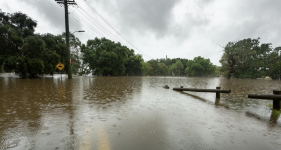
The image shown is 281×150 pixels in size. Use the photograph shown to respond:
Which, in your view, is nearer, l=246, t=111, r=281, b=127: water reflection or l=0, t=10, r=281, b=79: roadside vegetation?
l=246, t=111, r=281, b=127: water reflection

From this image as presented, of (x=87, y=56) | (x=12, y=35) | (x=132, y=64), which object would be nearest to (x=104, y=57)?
(x=87, y=56)

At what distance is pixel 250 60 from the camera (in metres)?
44.0

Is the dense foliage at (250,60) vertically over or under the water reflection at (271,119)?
over

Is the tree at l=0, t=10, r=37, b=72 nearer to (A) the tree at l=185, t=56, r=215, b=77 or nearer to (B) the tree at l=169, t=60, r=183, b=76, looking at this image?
(A) the tree at l=185, t=56, r=215, b=77

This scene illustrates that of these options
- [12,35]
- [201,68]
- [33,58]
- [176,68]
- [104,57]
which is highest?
[12,35]

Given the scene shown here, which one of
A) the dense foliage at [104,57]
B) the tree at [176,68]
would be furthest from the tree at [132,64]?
the tree at [176,68]

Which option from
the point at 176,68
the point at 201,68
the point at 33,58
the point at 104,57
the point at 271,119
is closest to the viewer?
the point at 271,119

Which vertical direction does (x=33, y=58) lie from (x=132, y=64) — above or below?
below

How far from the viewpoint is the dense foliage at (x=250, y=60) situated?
142 ft

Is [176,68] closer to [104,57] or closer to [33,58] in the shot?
[104,57]

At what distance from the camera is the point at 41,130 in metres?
3.30

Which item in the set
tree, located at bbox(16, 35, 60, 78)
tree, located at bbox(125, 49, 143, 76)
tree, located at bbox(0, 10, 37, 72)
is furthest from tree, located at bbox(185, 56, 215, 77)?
tree, located at bbox(0, 10, 37, 72)

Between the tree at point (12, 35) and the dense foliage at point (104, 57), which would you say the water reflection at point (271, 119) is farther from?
the dense foliage at point (104, 57)

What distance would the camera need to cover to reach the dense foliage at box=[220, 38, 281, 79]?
43156 mm
